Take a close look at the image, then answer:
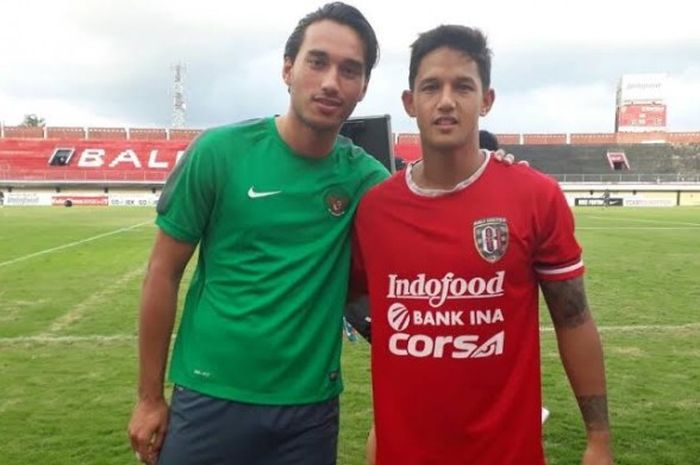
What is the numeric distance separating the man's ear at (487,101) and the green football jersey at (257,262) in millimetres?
489

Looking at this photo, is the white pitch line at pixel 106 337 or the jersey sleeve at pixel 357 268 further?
the white pitch line at pixel 106 337

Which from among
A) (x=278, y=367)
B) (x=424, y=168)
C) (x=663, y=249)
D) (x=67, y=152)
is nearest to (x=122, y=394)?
(x=278, y=367)

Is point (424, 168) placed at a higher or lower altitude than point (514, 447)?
higher

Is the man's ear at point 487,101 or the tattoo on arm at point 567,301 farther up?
the man's ear at point 487,101

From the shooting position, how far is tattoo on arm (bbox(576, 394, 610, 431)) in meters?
2.10

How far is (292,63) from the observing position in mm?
2314

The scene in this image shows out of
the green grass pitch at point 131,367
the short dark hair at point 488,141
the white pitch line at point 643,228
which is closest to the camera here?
the green grass pitch at point 131,367

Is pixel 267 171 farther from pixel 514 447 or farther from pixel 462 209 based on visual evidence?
pixel 514 447

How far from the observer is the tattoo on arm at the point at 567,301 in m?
2.08

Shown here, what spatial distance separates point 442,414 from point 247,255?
708mm

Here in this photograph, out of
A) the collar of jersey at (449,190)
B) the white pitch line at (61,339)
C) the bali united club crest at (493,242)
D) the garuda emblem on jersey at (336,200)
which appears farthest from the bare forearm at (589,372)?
the white pitch line at (61,339)

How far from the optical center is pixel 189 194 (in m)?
2.16

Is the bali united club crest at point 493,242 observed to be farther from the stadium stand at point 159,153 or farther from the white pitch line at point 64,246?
the stadium stand at point 159,153

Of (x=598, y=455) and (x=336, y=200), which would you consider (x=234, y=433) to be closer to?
(x=336, y=200)
